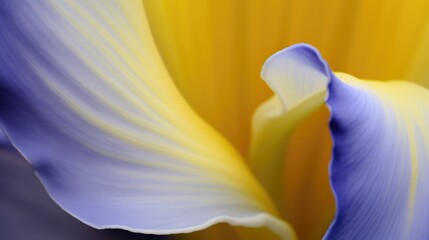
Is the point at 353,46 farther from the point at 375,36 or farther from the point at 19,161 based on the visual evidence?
the point at 19,161

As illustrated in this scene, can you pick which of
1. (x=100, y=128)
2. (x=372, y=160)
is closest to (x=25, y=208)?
(x=100, y=128)

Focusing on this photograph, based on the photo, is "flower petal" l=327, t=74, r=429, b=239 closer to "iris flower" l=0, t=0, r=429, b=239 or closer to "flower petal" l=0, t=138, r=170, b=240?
"iris flower" l=0, t=0, r=429, b=239

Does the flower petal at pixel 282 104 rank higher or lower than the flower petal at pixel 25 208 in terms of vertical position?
lower

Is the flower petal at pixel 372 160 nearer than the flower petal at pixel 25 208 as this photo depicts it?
Yes

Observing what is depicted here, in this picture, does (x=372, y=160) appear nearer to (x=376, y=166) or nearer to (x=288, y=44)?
(x=376, y=166)

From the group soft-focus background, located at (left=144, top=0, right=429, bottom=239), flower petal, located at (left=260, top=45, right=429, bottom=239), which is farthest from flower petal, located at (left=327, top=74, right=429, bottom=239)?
soft-focus background, located at (left=144, top=0, right=429, bottom=239)

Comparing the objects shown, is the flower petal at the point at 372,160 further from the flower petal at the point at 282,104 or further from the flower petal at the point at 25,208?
the flower petal at the point at 25,208

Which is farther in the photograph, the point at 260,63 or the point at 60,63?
the point at 260,63

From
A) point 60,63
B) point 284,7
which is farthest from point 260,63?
point 60,63

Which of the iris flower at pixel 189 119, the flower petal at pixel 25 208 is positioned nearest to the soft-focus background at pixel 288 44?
the iris flower at pixel 189 119

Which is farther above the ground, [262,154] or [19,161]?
[19,161]
